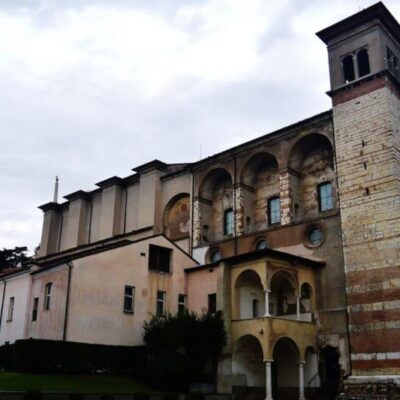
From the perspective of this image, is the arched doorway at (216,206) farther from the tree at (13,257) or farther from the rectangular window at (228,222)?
the tree at (13,257)

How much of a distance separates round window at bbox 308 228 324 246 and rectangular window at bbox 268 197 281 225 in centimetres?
364

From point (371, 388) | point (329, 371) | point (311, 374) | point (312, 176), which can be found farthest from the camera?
point (312, 176)

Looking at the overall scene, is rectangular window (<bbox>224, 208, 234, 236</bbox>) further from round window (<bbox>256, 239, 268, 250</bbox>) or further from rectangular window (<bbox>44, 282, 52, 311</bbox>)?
rectangular window (<bbox>44, 282, 52, 311</bbox>)

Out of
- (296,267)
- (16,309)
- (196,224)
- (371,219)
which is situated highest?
(196,224)

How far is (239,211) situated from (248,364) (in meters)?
11.0

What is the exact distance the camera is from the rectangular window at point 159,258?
→ 34250 mm

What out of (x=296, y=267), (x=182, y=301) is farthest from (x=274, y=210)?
(x=182, y=301)

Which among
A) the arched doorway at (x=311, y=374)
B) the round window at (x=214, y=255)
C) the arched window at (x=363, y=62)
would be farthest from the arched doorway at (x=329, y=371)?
the arched window at (x=363, y=62)

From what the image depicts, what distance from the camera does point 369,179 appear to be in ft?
97.3

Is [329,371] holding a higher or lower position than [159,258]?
lower

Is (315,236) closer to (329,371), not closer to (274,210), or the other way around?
(274,210)

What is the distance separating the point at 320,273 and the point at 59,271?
1498cm

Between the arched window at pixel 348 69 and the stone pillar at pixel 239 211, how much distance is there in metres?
10.1

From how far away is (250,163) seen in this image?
3791 centimetres
